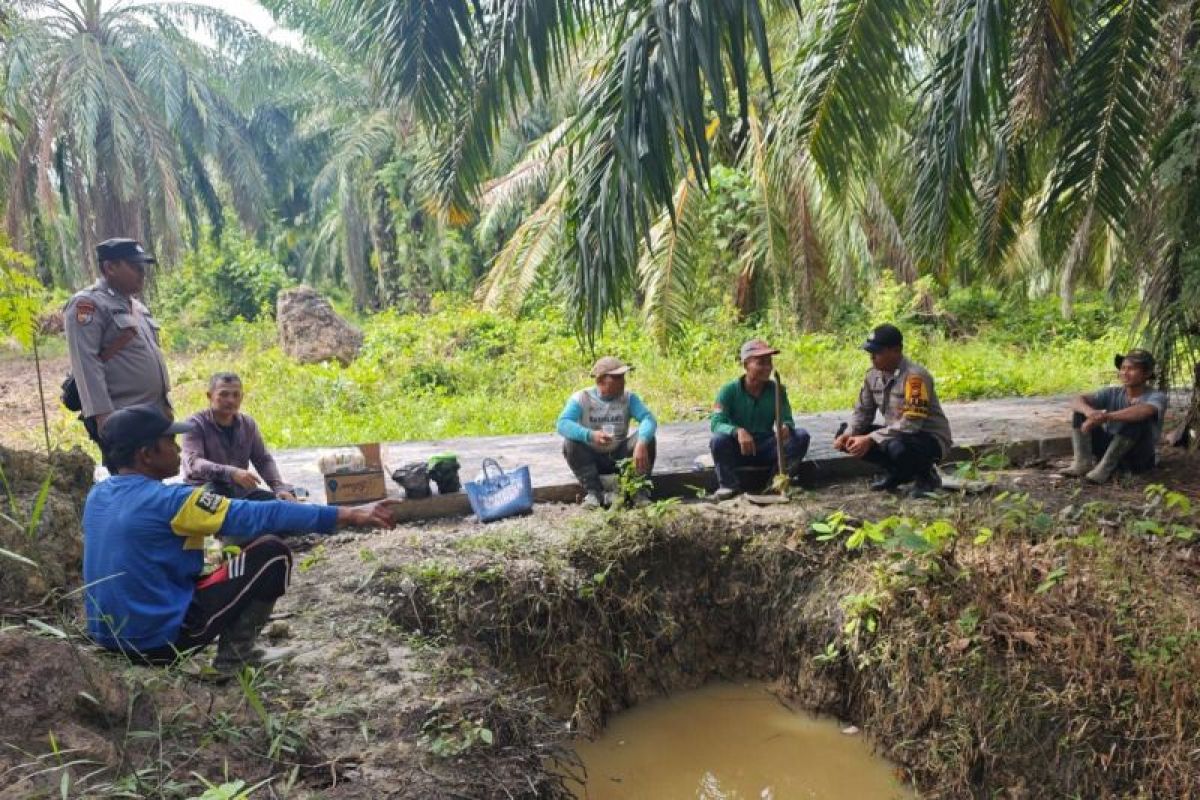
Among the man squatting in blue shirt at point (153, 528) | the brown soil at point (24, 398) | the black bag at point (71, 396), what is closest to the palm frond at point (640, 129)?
the man squatting in blue shirt at point (153, 528)

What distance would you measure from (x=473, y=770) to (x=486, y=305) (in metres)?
9.75

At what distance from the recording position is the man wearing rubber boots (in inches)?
246

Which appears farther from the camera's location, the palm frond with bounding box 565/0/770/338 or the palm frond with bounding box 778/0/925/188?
the palm frond with bounding box 778/0/925/188

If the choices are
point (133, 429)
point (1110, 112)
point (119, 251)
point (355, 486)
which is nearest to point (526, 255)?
point (355, 486)

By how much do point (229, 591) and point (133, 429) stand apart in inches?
30.8

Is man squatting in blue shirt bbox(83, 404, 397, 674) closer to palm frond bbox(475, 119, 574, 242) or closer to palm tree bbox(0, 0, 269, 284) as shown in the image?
palm frond bbox(475, 119, 574, 242)

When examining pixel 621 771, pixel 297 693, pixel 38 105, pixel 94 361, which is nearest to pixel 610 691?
pixel 621 771

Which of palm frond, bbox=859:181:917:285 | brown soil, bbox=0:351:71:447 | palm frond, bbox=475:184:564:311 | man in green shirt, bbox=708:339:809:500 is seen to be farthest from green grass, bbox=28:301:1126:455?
man in green shirt, bbox=708:339:809:500

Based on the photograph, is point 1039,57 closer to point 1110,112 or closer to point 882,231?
point 1110,112

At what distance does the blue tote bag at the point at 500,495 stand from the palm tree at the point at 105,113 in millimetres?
11501

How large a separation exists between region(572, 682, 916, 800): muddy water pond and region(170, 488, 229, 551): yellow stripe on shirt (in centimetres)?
222

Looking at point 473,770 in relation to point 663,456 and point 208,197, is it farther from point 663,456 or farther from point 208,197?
point 208,197

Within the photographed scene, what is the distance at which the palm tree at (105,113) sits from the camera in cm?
1545

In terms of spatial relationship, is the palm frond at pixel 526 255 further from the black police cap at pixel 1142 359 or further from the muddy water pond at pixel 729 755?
the muddy water pond at pixel 729 755
